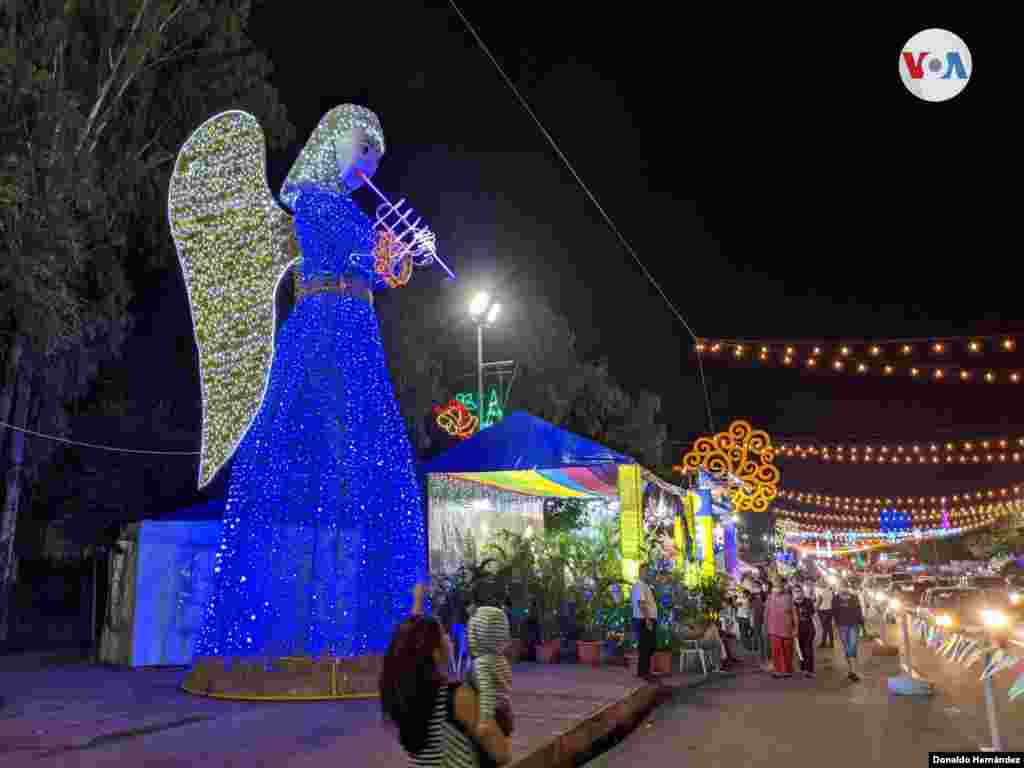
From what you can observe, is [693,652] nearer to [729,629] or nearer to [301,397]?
[729,629]

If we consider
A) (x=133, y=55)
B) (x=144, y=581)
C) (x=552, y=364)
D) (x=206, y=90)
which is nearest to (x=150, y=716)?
(x=144, y=581)

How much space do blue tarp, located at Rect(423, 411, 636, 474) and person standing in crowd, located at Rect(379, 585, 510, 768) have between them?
1102cm

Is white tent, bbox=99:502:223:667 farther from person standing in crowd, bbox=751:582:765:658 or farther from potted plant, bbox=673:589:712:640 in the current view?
person standing in crowd, bbox=751:582:765:658

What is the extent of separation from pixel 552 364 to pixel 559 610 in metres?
18.7

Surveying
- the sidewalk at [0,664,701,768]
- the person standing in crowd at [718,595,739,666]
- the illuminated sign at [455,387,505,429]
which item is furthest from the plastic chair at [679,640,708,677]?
the illuminated sign at [455,387,505,429]

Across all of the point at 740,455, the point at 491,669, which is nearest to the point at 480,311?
the point at 740,455

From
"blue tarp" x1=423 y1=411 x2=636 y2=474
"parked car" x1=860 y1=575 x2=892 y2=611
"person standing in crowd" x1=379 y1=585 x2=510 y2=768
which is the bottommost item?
"parked car" x1=860 y1=575 x2=892 y2=611

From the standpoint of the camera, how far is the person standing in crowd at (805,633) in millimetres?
14469

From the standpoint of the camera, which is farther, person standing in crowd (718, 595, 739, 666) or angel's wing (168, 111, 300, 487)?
person standing in crowd (718, 595, 739, 666)

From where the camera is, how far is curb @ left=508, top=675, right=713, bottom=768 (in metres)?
6.80

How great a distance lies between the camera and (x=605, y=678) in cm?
1199

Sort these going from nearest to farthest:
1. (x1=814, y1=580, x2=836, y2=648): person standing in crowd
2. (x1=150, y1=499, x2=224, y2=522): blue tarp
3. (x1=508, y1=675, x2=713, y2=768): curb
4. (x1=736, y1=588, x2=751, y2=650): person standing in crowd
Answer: (x1=508, y1=675, x2=713, y2=768): curb < (x1=150, y1=499, x2=224, y2=522): blue tarp < (x1=814, y1=580, x2=836, y2=648): person standing in crowd < (x1=736, y1=588, x2=751, y2=650): person standing in crowd

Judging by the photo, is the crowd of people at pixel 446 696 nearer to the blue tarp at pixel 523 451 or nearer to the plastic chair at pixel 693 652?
the blue tarp at pixel 523 451

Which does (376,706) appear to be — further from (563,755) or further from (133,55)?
(133,55)
